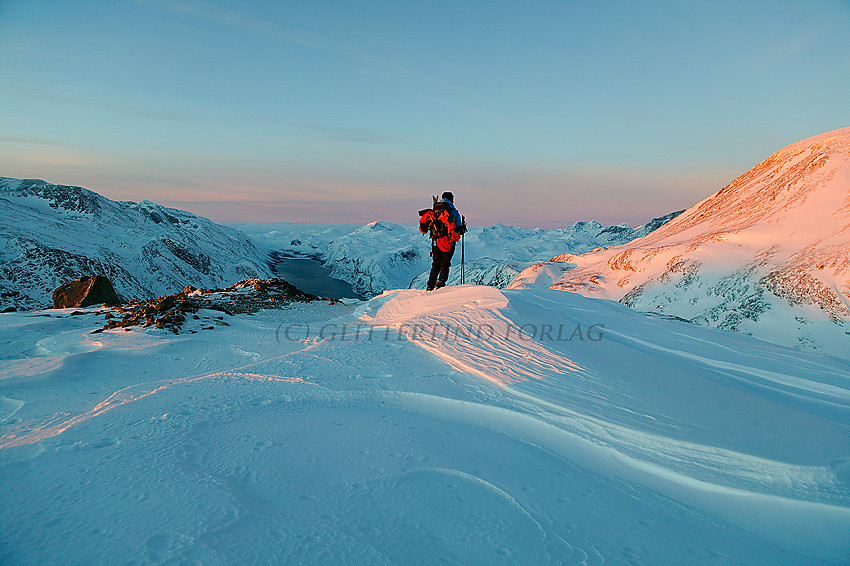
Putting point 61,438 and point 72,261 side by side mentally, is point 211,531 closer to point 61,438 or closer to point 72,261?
point 61,438

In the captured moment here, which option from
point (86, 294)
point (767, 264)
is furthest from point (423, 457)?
point (767, 264)

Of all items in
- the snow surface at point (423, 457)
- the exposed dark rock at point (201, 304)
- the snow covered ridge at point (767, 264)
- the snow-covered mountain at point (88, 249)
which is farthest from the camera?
the snow-covered mountain at point (88, 249)

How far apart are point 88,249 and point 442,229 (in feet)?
354

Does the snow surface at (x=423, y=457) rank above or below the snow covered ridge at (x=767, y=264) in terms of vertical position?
below

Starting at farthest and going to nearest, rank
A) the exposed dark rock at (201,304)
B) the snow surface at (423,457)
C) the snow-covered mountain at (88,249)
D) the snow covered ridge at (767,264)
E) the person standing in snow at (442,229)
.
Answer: the snow-covered mountain at (88,249) < the snow covered ridge at (767,264) < the person standing in snow at (442,229) < the exposed dark rock at (201,304) < the snow surface at (423,457)

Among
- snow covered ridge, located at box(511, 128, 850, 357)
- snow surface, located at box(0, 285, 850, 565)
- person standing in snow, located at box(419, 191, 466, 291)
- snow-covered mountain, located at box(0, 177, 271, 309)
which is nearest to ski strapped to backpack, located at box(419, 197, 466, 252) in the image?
person standing in snow, located at box(419, 191, 466, 291)

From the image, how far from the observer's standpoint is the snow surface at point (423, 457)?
2092 mm

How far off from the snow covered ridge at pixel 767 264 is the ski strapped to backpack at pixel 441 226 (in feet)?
62.2

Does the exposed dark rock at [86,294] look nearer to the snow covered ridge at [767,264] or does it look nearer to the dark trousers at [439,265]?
the dark trousers at [439,265]

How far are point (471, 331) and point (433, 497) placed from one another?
4.00 meters

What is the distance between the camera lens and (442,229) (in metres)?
11.4

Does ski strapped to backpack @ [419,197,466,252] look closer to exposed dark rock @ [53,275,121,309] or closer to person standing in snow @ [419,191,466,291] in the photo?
person standing in snow @ [419,191,466,291]

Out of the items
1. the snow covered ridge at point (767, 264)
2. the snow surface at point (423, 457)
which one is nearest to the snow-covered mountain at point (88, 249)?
the snow surface at point (423, 457)

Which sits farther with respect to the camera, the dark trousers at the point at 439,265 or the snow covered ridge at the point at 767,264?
the snow covered ridge at the point at 767,264
